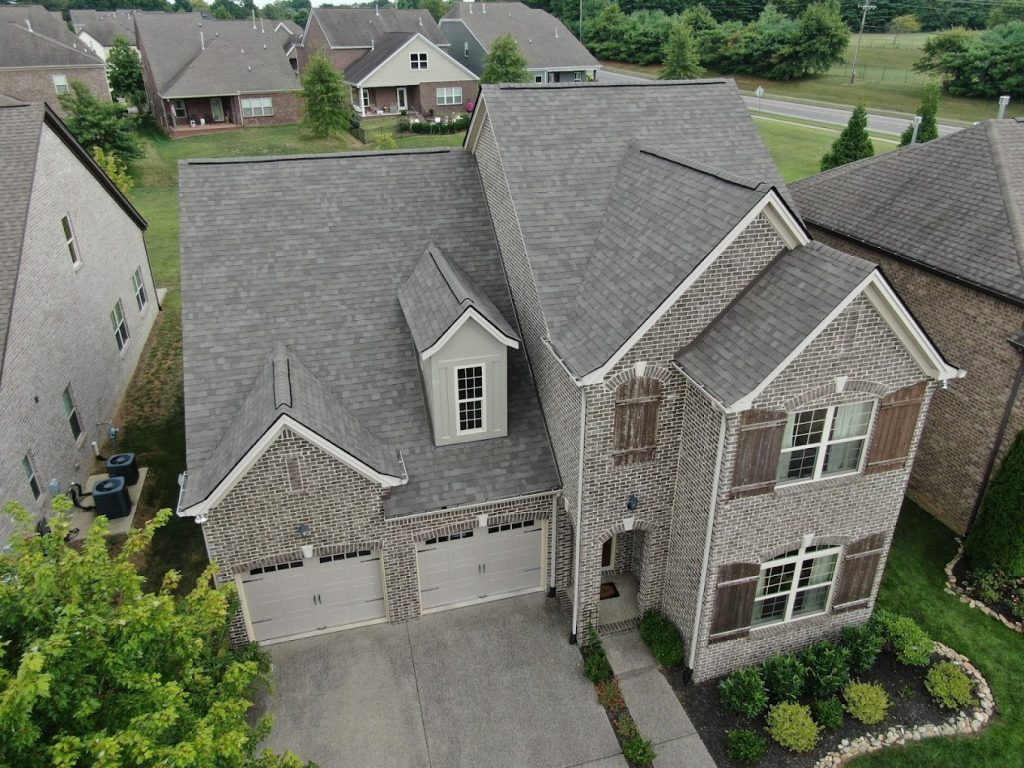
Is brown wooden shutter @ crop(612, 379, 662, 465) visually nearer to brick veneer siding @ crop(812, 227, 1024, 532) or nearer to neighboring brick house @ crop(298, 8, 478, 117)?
brick veneer siding @ crop(812, 227, 1024, 532)

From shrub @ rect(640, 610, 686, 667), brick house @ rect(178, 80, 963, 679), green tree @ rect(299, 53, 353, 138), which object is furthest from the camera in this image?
green tree @ rect(299, 53, 353, 138)

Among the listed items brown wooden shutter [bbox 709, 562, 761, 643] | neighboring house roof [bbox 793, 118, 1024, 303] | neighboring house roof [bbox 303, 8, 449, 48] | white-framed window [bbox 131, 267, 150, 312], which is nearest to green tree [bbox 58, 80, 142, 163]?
white-framed window [bbox 131, 267, 150, 312]

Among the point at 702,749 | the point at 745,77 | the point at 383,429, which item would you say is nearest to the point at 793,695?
the point at 702,749

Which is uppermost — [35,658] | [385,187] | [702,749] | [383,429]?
[385,187]

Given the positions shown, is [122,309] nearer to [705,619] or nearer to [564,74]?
[705,619]

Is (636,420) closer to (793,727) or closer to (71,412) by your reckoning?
(793,727)

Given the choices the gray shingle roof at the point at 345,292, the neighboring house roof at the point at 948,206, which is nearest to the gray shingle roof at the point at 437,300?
the gray shingle roof at the point at 345,292
